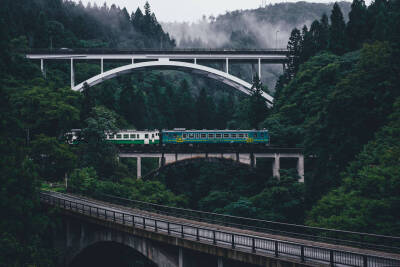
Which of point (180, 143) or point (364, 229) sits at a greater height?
point (180, 143)

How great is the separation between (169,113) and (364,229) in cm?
5735

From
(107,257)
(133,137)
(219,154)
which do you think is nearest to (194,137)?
(219,154)

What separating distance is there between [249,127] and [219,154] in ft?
47.5

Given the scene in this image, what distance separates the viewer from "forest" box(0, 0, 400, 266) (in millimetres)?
28609

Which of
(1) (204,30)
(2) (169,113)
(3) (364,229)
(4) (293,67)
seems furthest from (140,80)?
(1) (204,30)

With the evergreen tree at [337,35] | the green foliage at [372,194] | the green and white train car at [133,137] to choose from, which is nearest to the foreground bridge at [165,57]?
the evergreen tree at [337,35]

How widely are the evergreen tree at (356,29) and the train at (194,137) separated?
18.0 m

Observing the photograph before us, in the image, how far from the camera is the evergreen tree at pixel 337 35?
2448 inches

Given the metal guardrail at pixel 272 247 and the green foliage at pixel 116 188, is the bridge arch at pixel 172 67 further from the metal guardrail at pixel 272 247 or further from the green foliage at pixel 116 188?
the metal guardrail at pixel 272 247

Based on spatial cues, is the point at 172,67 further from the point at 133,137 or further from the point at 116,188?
the point at 116,188

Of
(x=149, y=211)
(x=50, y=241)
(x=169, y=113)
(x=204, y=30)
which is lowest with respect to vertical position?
(x=50, y=241)

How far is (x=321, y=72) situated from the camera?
5412cm

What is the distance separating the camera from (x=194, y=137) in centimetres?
5475

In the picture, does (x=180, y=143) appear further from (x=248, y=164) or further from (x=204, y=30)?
(x=204, y=30)
